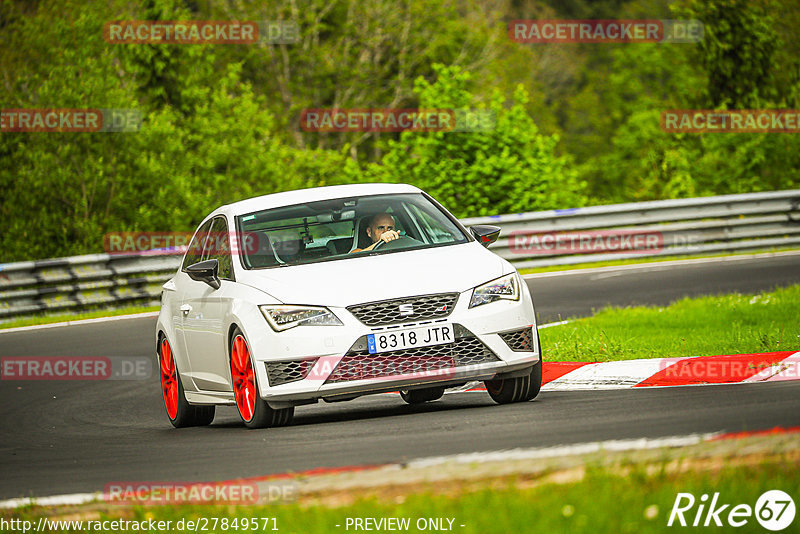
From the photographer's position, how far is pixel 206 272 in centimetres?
919

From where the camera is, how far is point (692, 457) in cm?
519

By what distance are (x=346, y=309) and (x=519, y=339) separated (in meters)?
1.16

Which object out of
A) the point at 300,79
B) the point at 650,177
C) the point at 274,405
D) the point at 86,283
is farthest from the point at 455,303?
the point at 300,79

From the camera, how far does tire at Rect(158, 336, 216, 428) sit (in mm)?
9914

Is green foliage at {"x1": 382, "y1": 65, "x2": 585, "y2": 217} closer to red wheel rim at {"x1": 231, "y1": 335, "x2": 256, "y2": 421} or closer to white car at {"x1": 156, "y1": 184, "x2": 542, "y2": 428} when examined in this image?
white car at {"x1": 156, "y1": 184, "x2": 542, "y2": 428}

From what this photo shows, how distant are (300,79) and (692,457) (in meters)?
40.3

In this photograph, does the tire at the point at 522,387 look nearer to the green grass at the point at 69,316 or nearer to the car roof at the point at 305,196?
the car roof at the point at 305,196

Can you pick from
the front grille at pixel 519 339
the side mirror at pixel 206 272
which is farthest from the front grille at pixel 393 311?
the side mirror at pixel 206 272

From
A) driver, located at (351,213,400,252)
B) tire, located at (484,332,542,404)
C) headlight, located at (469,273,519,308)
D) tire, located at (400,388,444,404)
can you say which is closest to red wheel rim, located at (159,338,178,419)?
tire, located at (400,388,444,404)

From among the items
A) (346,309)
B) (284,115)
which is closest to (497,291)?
(346,309)

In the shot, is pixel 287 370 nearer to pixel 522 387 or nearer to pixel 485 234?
pixel 522 387

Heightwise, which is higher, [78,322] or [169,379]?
[169,379]

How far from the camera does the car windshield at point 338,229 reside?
913cm

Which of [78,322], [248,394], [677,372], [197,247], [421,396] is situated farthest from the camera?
[78,322]
